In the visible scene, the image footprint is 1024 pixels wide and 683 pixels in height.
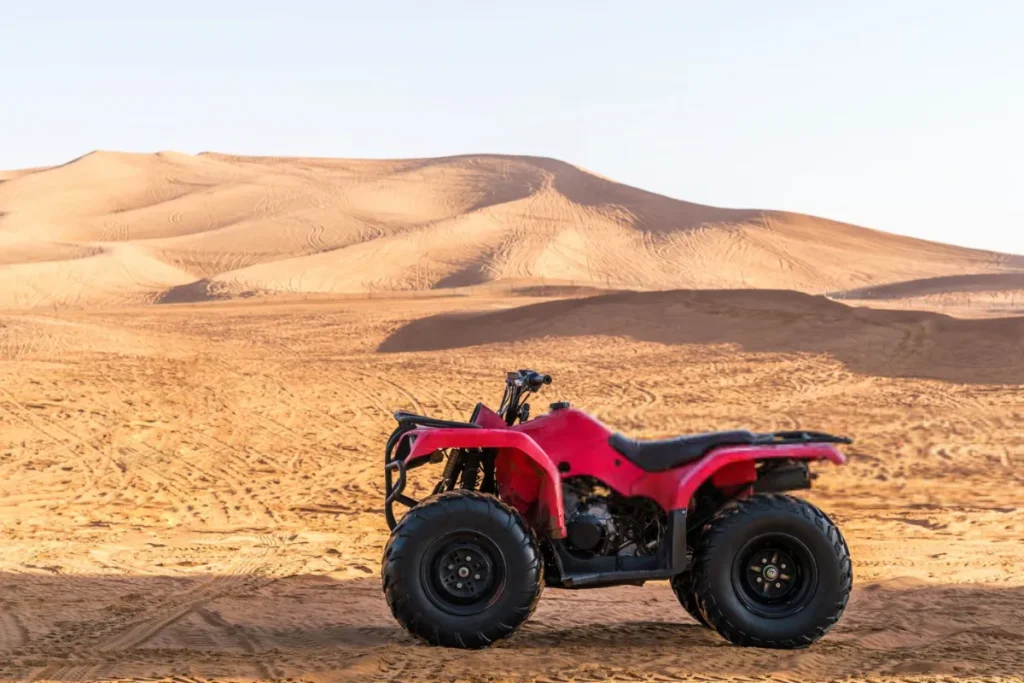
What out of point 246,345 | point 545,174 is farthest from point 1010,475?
point 545,174

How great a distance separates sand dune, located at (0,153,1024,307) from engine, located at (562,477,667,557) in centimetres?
4013

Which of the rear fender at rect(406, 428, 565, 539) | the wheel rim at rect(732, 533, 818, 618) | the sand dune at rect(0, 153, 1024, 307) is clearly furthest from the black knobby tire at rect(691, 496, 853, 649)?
the sand dune at rect(0, 153, 1024, 307)

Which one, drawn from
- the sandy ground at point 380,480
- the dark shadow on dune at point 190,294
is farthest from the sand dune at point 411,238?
the sandy ground at point 380,480

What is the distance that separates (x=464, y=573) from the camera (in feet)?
17.8

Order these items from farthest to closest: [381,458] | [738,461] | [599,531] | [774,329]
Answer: [774,329] < [381,458] < [738,461] < [599,531]

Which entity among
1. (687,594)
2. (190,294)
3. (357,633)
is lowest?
(357,633)

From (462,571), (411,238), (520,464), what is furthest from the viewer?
(411,238)

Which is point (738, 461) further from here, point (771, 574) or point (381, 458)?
point (381, 458)

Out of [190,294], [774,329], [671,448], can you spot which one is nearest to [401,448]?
[671,448]

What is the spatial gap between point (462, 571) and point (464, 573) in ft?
0.04

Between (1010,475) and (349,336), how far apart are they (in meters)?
18.5

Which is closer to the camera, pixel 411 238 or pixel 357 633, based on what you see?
pixel 357 633

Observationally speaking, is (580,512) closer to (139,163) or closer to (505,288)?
(505,288)

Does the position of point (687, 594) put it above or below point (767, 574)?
below
